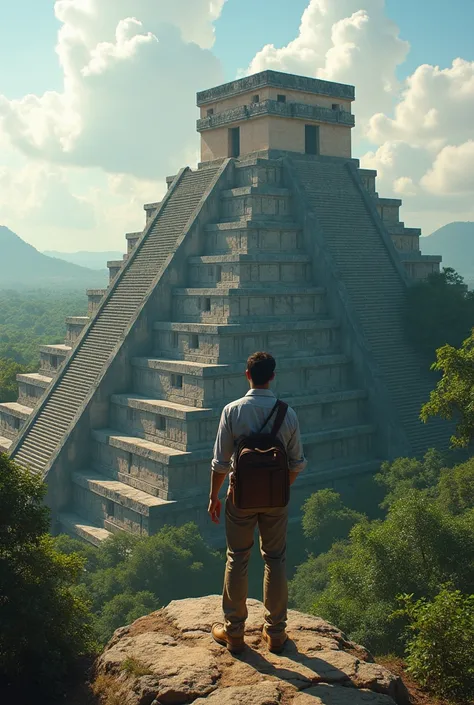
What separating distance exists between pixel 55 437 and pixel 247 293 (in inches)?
275

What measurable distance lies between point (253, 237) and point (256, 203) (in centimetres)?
147

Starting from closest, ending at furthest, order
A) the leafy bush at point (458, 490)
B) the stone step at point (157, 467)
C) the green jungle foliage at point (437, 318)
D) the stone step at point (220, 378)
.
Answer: the leafy bush at point (458, 490) → the stone step at point (157, 467) → the stone step at point (220, 378) → the green jungle foliage at point (437, 318)

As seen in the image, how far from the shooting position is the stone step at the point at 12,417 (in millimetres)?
26742

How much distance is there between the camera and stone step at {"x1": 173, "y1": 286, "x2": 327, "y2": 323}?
22.9 metres

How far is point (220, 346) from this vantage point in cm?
2209

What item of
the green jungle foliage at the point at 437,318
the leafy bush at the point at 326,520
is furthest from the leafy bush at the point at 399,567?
the green jungle foliage at the point at 437,318

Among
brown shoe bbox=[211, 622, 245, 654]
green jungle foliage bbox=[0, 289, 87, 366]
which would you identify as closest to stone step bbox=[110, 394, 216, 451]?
brown shoe bbox=[211, 622, 245, 654]

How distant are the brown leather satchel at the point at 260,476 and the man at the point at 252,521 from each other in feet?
0.54

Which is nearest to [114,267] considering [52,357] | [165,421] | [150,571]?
[52,357]

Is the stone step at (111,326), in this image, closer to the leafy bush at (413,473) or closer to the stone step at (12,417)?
the stone step at (12,417)

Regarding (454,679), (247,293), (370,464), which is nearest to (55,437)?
(247,293)

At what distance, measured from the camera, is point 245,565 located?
6.90 m

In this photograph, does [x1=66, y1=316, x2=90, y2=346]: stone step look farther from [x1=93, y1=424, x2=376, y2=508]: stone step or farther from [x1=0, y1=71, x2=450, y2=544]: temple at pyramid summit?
[x1=93, y1=424, x2=376, y2=508]: stone step

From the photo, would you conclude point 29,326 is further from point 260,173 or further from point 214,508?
point 214,508
